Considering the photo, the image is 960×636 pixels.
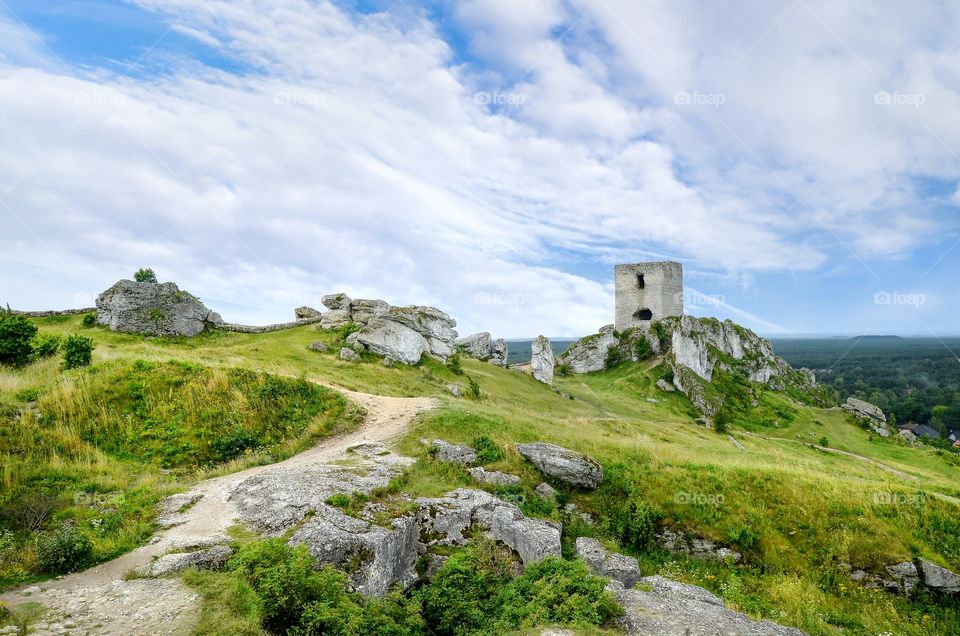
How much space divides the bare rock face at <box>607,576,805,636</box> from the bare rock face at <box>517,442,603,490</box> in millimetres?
5490

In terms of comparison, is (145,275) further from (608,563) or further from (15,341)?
(608,563)

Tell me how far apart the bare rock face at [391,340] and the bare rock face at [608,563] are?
924 inches

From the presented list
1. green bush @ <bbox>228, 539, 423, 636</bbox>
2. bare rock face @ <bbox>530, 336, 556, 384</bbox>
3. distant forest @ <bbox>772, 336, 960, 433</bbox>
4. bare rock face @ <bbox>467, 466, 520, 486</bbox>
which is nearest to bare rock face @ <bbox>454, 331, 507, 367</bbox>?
bare rock face @ <bbox>530, 336, 556, 384</bbox>

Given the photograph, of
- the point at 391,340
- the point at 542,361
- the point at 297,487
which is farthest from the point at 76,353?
the point at 542,361

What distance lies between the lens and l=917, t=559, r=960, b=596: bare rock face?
1373cm

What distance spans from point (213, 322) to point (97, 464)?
26.2 m

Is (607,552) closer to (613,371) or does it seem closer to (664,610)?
(664,610)

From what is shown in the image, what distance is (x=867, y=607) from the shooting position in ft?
43.3

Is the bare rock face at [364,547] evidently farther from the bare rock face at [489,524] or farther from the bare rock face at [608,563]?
the bare rock face at [608,563]

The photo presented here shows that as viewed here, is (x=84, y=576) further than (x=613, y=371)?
No

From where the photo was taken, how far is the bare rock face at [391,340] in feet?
114

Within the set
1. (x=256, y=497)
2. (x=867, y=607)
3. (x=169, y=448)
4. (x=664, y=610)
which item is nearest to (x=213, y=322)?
(x=169, y=448)

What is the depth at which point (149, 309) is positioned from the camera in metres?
34.4

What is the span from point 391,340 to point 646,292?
4065cm
